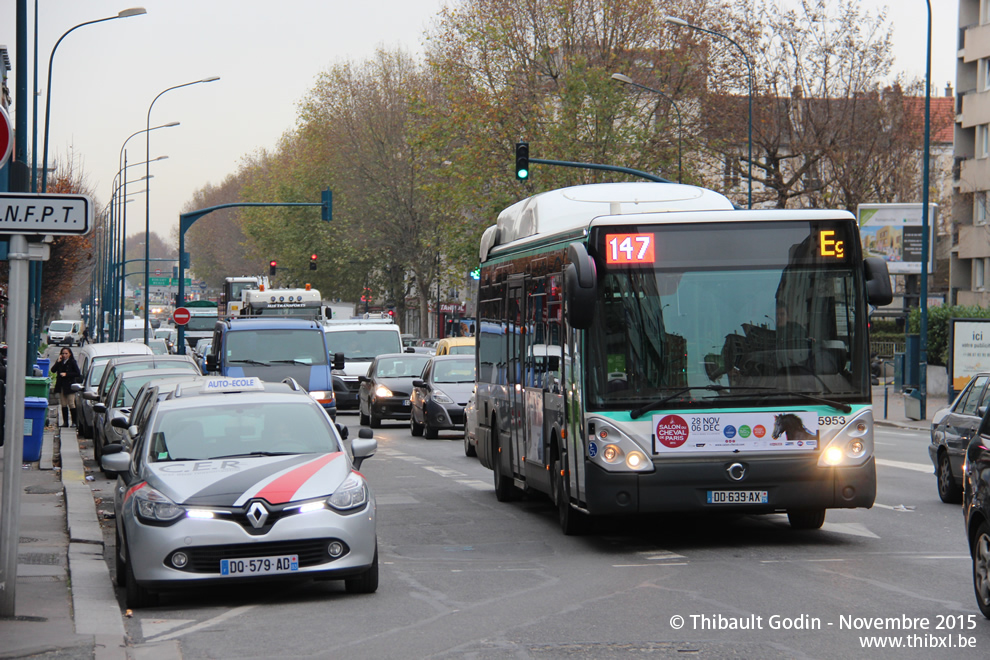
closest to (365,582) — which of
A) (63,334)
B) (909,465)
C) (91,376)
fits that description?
(909,465)

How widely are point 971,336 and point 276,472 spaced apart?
2487 cm

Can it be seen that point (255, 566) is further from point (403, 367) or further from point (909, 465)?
point (403, 367)

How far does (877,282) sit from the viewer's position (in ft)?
36.9

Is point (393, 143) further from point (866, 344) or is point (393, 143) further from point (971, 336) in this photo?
point (866, 344)

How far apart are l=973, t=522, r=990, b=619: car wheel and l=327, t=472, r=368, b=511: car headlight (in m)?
3.84

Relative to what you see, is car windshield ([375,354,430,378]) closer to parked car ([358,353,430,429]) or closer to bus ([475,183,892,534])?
parked car ([358,353,430,429])

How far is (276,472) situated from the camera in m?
9.55

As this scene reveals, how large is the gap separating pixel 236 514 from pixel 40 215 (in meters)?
2.19

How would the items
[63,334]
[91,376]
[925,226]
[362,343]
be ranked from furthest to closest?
[63,334], [362,343], [925,226], [91,376]

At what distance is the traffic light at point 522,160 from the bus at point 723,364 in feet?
A: 63.0

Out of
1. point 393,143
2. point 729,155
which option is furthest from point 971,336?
point 393,143

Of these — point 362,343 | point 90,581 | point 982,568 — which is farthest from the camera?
point 362,343

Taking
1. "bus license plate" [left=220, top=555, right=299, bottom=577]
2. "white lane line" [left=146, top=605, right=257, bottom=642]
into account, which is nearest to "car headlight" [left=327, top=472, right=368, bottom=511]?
"bus license plate" [left=220, top=555, right=299, bottom=577]

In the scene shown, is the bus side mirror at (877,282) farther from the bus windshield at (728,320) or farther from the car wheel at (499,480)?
the car wheel at (499,480)
